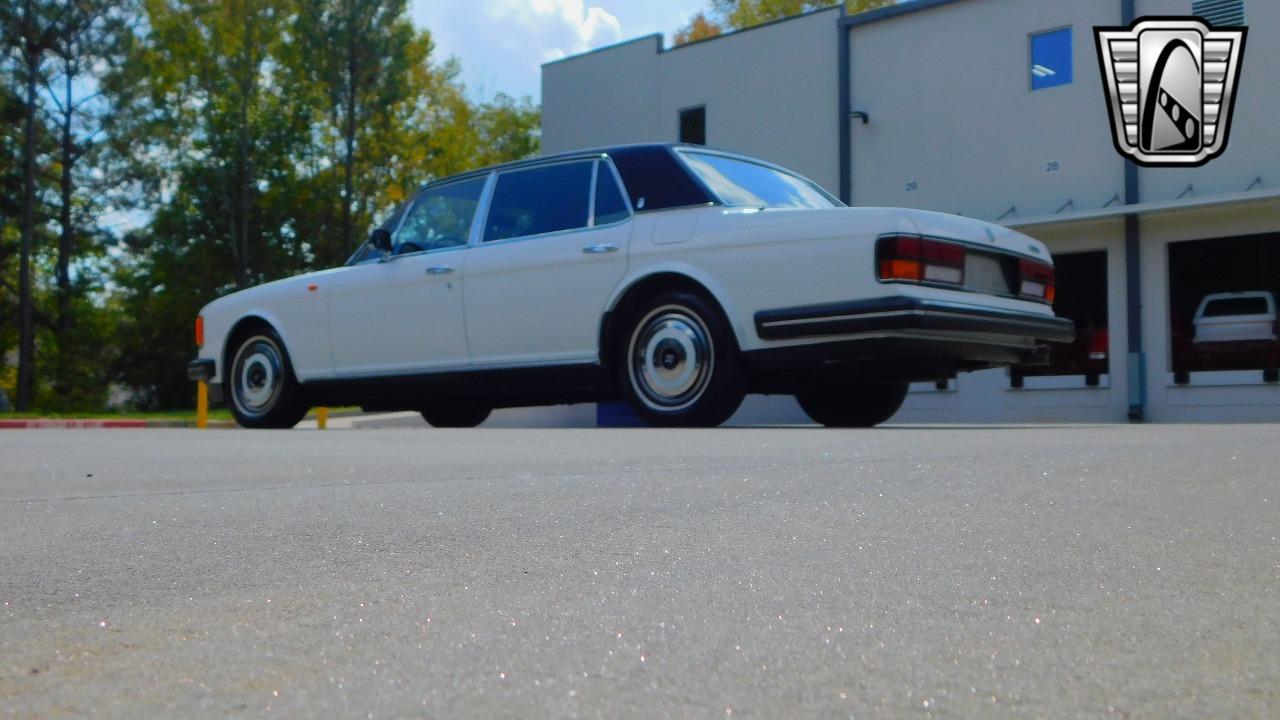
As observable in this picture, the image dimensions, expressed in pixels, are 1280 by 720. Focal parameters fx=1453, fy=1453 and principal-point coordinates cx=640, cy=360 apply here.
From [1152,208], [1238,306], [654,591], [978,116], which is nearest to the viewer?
[654,591]

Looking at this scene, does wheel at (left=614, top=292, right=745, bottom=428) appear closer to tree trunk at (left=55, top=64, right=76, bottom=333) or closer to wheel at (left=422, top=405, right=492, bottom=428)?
wheel at (left=422, top=405, right=492, bottom=428)

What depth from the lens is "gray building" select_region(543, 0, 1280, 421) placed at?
20109mm

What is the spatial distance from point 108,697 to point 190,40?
48315 millimetres

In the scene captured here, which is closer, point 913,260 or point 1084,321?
point 913,260

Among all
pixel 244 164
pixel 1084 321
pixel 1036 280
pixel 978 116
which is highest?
pixel 244 164

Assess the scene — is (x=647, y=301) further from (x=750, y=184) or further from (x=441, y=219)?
(x=441, y=219)

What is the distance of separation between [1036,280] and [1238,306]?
1401cm

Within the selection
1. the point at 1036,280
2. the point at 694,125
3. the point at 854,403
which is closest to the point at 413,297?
the point at 854,403

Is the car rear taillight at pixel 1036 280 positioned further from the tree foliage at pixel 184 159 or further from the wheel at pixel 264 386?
the tree foliage at pixel 184 159

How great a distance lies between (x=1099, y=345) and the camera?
21578mm

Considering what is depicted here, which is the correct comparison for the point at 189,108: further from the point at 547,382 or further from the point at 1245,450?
the point at 1245,450

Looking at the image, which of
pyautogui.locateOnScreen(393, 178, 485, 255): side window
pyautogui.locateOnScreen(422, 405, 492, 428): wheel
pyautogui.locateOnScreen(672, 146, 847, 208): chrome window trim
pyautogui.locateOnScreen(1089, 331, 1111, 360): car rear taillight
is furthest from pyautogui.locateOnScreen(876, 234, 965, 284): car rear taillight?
pyautogui.locateOnScreen(1089, 331, 1111, 360): car rear taillight

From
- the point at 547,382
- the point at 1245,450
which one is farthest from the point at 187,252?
the point at 1245,450

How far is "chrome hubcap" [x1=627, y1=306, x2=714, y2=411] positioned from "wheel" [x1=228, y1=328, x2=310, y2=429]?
3082 millimetres
